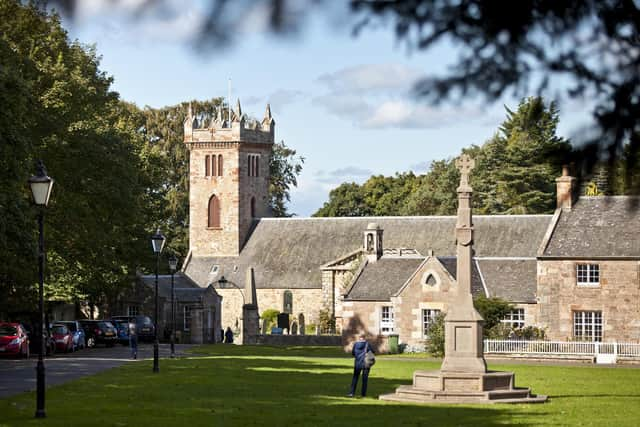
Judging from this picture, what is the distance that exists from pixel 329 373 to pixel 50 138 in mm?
15185

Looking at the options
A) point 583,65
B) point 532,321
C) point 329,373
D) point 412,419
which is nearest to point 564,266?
point 532,321

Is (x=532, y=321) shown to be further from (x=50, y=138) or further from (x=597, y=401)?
(x=597, y=401)

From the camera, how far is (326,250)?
83.1 meters

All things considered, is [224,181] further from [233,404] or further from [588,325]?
[233,404]

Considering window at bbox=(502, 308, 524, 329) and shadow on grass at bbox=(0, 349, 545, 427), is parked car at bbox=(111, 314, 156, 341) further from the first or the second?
shadow on grass at bbox=(0, 349, 545, 427)

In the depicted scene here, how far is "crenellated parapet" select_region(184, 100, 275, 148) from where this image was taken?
288 feet

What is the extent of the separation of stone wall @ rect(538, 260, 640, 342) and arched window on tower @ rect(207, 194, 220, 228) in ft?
121

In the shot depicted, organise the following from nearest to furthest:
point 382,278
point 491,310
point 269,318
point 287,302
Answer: point 491,310 < point 382,278 < point 269,318 < point 287,302

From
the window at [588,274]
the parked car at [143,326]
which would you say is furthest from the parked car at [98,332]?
the window at [588,274]

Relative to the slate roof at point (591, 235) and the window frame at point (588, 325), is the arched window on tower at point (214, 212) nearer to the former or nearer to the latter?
the slate roof at point (591, 235)

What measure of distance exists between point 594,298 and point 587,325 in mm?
1330

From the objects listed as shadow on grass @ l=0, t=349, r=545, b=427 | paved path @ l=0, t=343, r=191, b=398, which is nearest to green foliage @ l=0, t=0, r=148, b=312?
paved path @ l=0, t=343, r=191, b=398

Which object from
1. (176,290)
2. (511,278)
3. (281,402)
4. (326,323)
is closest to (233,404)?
(281,402)

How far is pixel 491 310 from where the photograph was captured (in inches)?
2078
